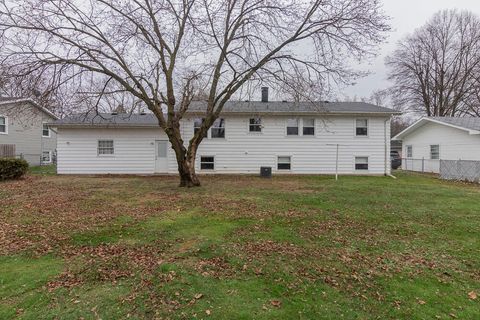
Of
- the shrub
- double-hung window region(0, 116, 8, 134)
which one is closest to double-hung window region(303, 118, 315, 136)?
the shrub

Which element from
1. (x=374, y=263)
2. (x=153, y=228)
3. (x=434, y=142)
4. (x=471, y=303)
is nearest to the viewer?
(x=471, y=303)

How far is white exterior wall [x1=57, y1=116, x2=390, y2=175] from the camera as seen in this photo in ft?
63.3

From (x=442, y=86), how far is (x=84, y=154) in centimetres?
3478

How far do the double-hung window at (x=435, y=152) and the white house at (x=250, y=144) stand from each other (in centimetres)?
560

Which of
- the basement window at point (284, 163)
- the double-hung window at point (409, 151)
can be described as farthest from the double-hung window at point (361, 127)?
the double-hung window at point (409, 151)

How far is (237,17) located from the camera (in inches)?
502

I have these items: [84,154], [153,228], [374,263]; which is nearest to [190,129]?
[84,154]

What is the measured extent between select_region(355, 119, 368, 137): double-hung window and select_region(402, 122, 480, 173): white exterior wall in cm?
601

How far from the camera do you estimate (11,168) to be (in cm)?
1481

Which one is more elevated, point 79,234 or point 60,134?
point 60,134

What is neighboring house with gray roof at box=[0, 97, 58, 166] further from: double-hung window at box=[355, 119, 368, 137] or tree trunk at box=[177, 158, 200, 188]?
double-hung window at box=[355, 119, 368, 137]

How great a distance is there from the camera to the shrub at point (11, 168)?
1458 centimetres

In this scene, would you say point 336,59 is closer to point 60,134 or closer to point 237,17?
point 237,17

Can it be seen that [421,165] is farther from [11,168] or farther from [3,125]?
[3,125]
